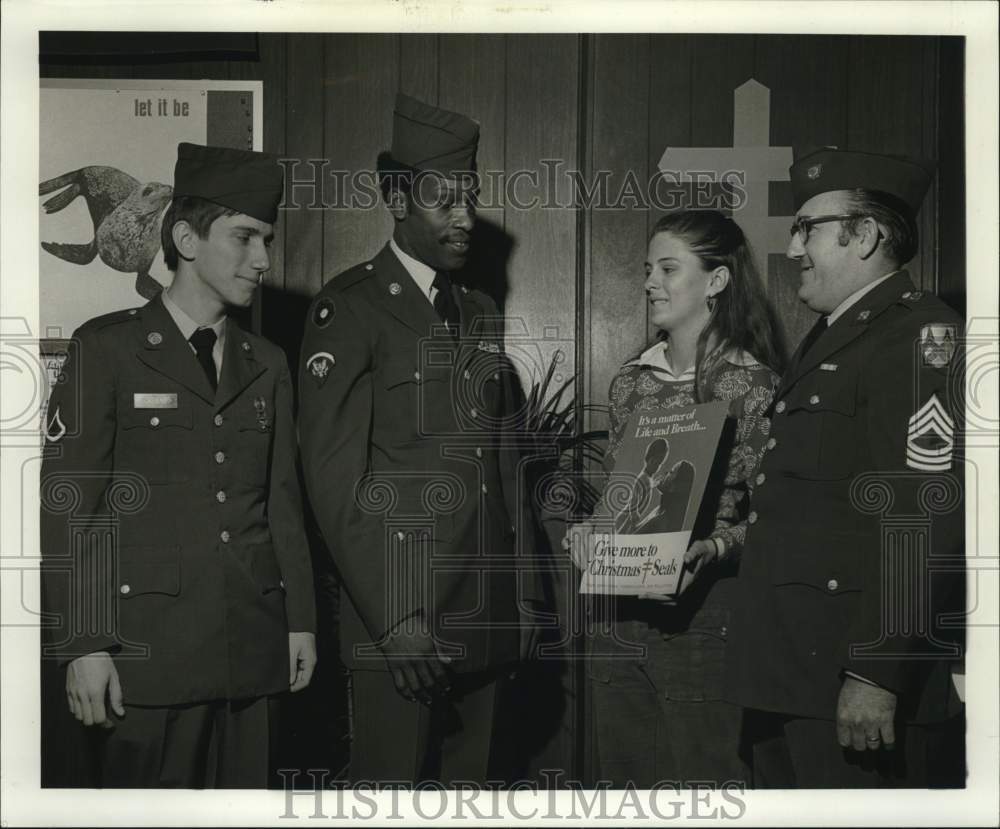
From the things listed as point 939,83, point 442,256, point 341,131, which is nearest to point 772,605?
point 442,256

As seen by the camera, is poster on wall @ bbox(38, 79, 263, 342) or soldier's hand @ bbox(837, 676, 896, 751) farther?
poster on wall @ bbox(38, 79, 263, 342)

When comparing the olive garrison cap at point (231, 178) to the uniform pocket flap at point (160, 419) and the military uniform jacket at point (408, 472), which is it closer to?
the military uniform jacket at point (408, 472)

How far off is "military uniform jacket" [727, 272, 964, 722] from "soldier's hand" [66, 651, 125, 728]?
138cm

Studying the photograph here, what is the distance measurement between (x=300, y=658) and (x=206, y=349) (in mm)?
728

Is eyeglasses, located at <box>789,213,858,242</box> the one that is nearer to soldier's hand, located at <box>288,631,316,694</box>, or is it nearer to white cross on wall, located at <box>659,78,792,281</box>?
white cross on wall, located at <box>659,78,792,281</box>

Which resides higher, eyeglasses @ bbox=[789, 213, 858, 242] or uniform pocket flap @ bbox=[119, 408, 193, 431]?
eyeglasses @ bbox=[789, 213, 858, 242]

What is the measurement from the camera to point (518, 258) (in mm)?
2711

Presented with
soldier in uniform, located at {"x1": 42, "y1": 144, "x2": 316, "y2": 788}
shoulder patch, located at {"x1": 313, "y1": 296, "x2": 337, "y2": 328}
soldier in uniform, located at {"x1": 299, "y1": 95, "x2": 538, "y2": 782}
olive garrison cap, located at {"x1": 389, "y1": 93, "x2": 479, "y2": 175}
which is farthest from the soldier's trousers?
olive garrison cap, located at {"x1": 389, "y1": 93, "x2": 479, "y2": 175}

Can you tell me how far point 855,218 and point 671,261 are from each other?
16.5 inches

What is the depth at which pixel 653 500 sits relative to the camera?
2.67m

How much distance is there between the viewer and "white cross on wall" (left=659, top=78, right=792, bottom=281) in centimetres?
269

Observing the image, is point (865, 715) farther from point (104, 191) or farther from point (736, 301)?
point (104, 191)

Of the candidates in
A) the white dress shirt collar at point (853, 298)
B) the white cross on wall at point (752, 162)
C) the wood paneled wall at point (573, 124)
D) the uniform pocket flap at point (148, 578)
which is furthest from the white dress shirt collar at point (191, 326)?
the white dress shirt collar at point (853, 298)

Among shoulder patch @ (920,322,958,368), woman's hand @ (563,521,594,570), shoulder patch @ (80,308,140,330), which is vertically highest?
shoulder patch @ (80,308,140,330)
